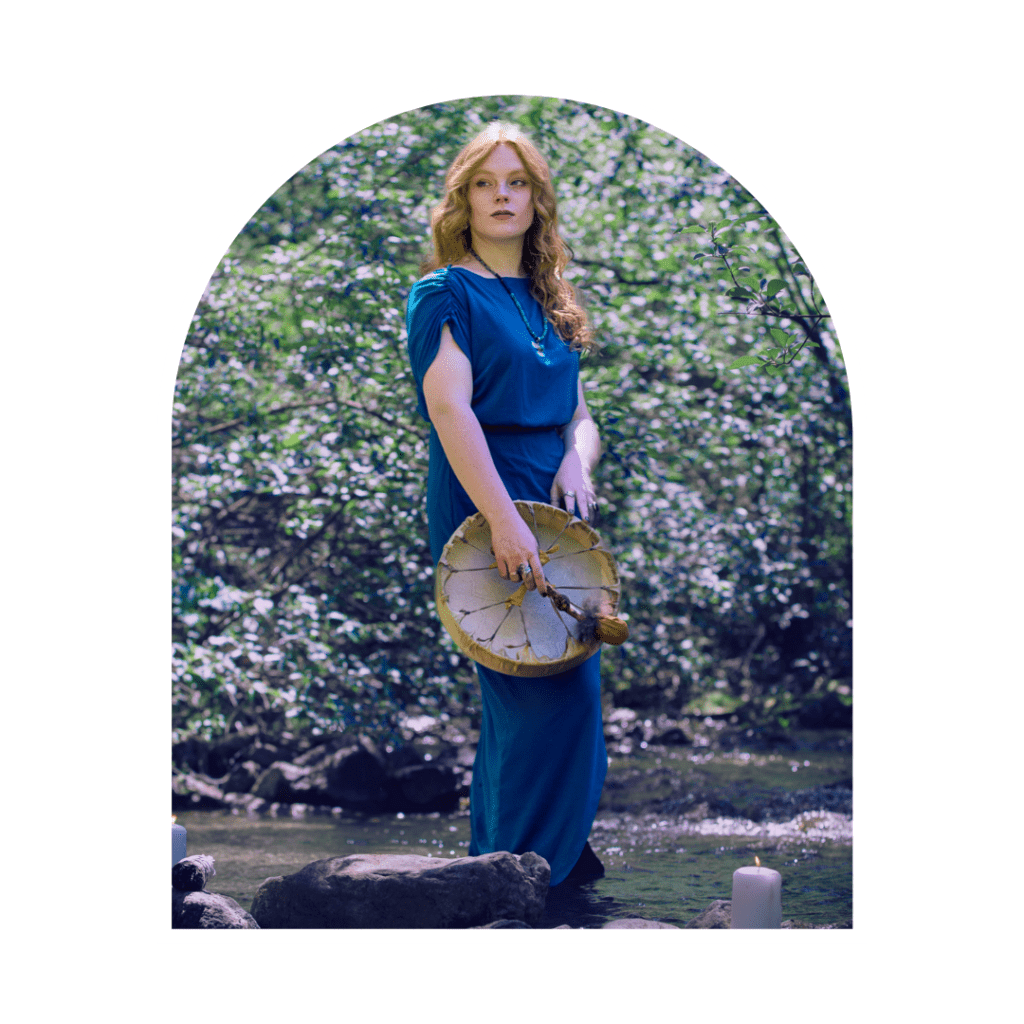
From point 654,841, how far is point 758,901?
117 cm

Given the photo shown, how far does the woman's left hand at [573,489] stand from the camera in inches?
178

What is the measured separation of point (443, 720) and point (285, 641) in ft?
4.02

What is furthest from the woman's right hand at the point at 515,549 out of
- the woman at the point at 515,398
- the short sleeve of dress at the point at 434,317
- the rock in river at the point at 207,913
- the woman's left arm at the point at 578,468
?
the rock in river at the point at 207,913

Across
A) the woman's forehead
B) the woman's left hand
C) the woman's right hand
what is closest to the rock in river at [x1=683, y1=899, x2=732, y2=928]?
the woman's right hand

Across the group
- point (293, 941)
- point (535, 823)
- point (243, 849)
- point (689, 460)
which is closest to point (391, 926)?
point (293, 941)

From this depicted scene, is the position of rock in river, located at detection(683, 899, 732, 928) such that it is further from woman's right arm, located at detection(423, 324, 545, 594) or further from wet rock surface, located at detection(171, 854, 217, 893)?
wet rock surface, located at detection(171, 854, 217, 893)

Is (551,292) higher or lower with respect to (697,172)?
lower

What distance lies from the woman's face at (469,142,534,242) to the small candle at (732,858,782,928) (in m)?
2.25

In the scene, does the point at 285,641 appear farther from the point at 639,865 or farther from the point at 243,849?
the point at 639,865

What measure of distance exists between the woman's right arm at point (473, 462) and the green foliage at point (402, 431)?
158 cm

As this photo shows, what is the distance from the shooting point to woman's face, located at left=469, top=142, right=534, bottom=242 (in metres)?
4.46

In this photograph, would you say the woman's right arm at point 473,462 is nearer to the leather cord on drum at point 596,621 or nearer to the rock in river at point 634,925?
the leather cord on drum at point 596,621

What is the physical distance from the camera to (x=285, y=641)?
5.97m

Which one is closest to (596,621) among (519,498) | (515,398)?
(519,498)
